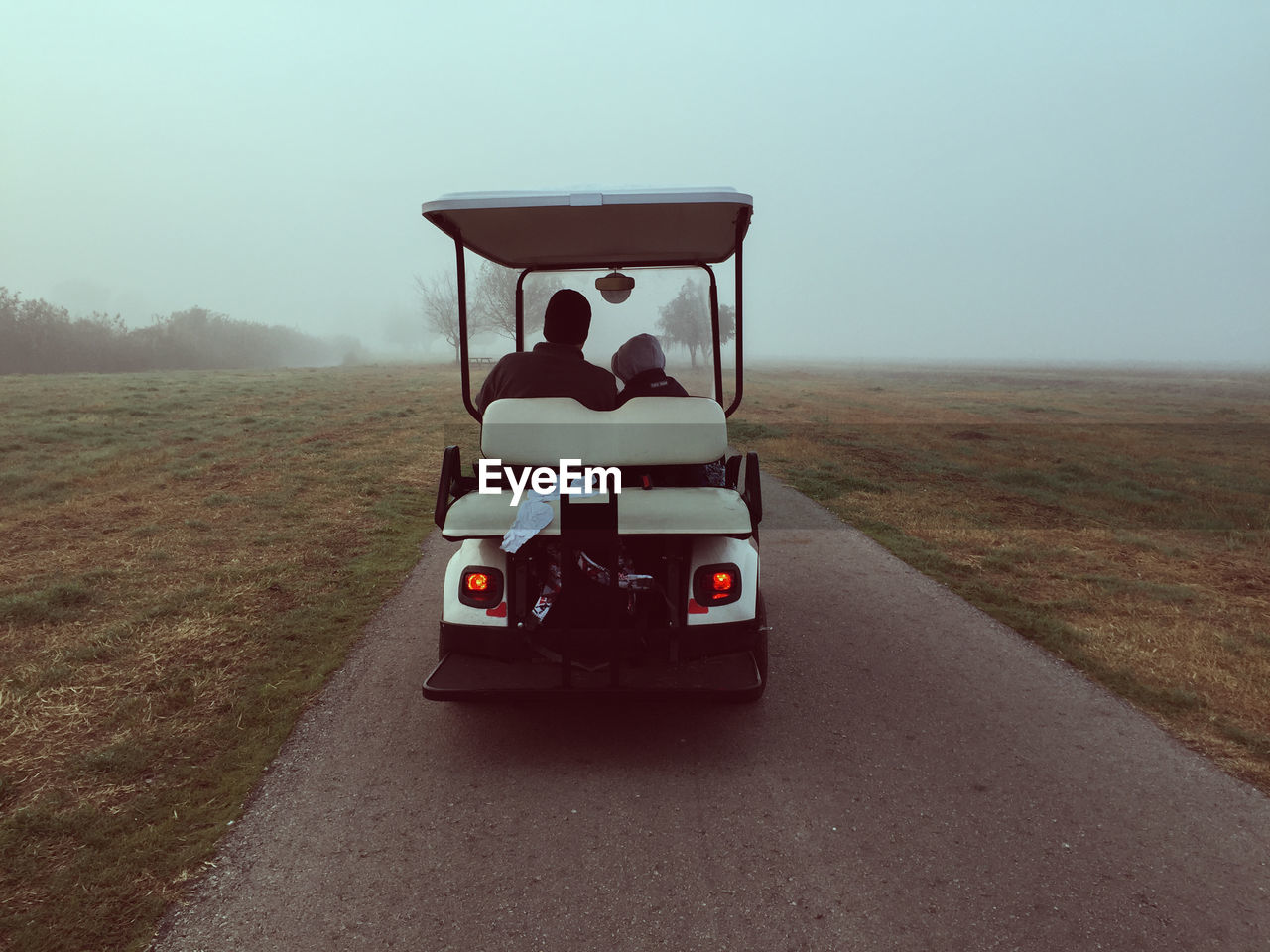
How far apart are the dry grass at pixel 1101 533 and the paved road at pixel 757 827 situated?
1.85 feet

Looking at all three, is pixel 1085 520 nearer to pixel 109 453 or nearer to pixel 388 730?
pixel 388 730

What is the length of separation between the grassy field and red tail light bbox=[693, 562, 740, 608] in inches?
69.8

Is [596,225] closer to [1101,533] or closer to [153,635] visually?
[153,635]

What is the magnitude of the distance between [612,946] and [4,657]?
4.06 m

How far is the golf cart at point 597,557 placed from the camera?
320 centimetres

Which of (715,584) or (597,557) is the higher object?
(597,557)

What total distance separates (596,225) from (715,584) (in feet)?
6.36

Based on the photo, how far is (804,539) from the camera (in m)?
7.35

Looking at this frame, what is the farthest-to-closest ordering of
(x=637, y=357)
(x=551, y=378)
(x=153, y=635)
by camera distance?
(x=153, y=635) < (x=637, y=357) < (x=551, y=378)

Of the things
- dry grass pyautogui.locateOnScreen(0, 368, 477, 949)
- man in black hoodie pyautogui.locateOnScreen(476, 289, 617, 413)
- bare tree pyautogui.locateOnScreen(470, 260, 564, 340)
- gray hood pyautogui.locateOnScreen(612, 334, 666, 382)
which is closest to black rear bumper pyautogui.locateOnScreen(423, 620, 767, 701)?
dry grass pyautogui.locateOnScreen(0, 368, 477, 949)

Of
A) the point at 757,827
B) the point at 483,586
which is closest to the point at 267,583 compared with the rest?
the point at 483,586

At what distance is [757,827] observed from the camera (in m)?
2.85

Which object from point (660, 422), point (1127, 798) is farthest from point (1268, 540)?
point (660, 422)

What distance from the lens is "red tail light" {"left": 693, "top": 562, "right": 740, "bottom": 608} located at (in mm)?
3393
